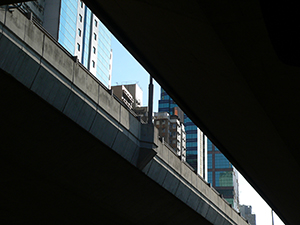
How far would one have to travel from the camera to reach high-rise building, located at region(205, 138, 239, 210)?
586ft

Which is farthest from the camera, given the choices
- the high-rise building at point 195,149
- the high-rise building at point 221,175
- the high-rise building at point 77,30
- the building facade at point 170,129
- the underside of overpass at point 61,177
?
the high-rise building at point 221,175

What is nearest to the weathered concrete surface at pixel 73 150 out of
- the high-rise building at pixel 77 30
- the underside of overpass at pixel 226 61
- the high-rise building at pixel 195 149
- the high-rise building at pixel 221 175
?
the underside of overpass at pixel 226 61

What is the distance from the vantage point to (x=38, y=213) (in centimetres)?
2230

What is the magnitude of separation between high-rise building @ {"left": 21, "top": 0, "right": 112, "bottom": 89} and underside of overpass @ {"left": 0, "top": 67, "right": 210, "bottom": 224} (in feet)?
152

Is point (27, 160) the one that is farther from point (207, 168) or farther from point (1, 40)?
point (207, 168)

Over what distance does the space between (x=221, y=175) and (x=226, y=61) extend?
178202mm

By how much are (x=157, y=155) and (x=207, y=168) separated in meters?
166

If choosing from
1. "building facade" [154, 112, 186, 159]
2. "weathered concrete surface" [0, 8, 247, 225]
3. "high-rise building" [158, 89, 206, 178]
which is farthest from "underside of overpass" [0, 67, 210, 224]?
"high-rise building" [158, 89, 206, 178]

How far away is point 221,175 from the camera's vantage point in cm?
18200

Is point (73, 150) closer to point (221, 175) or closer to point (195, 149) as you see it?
point (195, 149)

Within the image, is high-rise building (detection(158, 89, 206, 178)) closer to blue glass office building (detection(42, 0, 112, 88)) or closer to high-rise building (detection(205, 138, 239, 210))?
high-rise building (detection(205, 138, 239, 210))

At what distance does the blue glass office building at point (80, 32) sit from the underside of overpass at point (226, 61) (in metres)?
57.1

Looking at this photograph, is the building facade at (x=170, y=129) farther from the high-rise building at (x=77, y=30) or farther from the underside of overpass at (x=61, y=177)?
the underside of overpass at (x=61, y=177)

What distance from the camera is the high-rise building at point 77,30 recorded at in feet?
225
